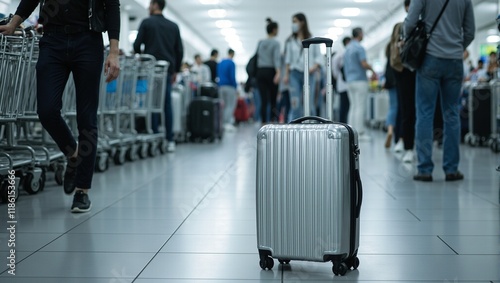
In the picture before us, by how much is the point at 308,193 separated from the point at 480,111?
7569mm

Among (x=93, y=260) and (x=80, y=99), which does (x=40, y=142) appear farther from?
(x=93, y=260)

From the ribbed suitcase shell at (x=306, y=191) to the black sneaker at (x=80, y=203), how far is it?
5.24 ft

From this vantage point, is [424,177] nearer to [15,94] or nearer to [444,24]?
[444,24]

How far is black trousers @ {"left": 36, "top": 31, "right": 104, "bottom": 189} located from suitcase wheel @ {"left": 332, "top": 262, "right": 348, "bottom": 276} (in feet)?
5.83

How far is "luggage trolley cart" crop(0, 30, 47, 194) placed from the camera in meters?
3.97

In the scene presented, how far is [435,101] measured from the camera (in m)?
5.17

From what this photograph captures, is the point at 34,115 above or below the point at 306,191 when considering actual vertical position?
above

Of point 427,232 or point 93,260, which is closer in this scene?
point 93,260

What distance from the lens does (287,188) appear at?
7.87 feet

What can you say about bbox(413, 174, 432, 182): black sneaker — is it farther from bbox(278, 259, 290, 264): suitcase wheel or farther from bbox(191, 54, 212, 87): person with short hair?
bbox(191, 54, 212, 87): person with short hair

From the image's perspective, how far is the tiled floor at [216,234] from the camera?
241 cm

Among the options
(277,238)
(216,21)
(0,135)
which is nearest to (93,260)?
(277,238)

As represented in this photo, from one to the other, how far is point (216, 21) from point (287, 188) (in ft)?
85.6

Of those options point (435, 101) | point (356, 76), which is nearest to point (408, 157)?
point (435, 101)
